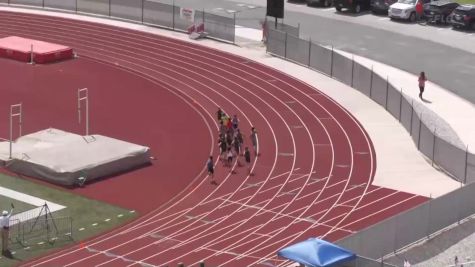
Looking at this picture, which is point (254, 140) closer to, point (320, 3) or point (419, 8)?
point (419, 8)

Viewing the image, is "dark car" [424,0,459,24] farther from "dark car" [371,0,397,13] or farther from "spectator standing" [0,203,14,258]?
"spectator standing" [0,203,14,258]

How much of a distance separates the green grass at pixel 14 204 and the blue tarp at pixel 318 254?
36.8 ft

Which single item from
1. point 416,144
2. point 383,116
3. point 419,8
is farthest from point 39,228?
point 419,8

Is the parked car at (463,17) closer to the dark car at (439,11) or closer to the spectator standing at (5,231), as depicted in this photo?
the dark car at (439,11)

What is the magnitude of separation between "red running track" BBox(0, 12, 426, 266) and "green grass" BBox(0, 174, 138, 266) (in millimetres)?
506

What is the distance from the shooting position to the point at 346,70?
52469 millimetres

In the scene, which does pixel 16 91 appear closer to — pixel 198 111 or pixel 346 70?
pixel 198 111

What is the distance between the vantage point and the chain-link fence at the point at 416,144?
3003 centimetres

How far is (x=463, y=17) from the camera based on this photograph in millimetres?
63281

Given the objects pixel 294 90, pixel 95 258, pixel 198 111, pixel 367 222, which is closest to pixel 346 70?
pixel 294 90

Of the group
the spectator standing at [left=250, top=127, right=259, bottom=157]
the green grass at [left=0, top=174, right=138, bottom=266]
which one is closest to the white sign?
the spectator standing at [left=250, top=127, right=259, bottom=157]

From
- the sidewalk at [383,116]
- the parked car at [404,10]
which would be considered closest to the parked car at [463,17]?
the parked car at [404,10]

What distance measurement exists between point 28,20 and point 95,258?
33920 mm

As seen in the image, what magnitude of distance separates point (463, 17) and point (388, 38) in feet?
14.9
